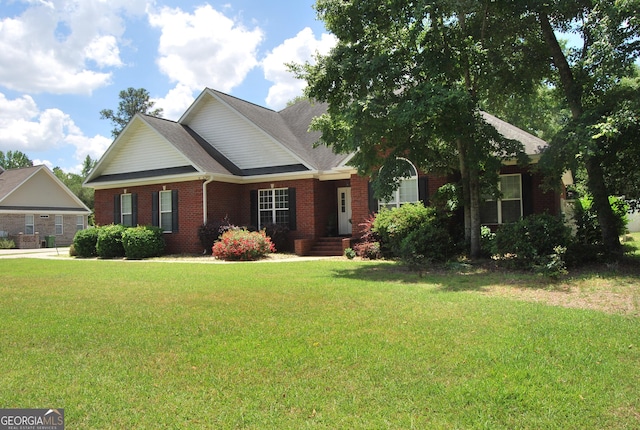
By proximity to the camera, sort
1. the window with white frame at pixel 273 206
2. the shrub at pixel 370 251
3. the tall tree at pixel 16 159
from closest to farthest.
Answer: the shrub at pixel 370 251 < the window with white frame at pixel 273 206 < the tall tree at pixel 16 159

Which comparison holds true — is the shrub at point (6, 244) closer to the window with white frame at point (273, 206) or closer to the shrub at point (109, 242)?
the shrub at point (109, 242)

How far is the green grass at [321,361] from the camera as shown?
3588mm

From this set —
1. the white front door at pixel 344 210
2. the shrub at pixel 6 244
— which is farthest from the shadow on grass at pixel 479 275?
the shrub at pixel 6 244

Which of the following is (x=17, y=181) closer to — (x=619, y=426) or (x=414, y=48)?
(x=414, y=48)

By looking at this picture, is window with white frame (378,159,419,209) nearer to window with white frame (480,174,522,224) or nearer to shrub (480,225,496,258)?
window with white frame (480,174,522,224)

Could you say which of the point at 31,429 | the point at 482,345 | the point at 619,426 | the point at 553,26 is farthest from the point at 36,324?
the point at 553,26

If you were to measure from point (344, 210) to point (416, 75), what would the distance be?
8901mm

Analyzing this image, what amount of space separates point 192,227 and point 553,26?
14.7 m

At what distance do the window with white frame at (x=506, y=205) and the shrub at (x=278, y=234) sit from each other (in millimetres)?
7725

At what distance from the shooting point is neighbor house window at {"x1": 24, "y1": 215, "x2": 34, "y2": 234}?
33322 millimetres

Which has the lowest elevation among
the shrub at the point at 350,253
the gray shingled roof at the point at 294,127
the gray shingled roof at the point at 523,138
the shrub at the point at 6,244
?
the shrub at the point at 350,253

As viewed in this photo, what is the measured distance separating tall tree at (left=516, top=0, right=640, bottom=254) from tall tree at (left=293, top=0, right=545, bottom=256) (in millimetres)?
805

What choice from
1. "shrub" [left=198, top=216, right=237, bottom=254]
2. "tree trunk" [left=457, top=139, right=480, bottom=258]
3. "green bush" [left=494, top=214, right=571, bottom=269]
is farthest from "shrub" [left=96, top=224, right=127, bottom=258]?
"green bush" [left=494, top=214, right=571, bottom=269]

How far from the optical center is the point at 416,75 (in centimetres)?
1207
